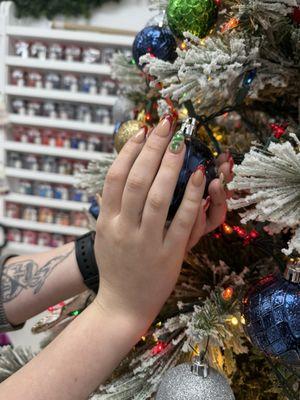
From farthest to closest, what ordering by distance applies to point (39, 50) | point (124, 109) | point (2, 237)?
point (2, 237), point (39, 50), point (124, 109)

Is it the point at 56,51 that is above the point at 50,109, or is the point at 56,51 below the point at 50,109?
above

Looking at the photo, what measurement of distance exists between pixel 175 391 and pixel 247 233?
192 mm

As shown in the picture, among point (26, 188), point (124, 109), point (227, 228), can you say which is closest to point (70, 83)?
point (26, 188)

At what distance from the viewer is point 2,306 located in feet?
2.22

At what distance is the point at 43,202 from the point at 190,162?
6.16ft

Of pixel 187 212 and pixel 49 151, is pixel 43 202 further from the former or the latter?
pixel 187 212

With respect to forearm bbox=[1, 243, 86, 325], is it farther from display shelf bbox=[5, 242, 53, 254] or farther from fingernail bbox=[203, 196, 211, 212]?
display shelf bbox=[5, 242, 53, 254]

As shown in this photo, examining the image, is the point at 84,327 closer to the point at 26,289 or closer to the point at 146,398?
the point at 146,398

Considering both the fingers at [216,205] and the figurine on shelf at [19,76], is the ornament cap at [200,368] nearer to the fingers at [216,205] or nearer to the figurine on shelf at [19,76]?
the fingers at [216,205]

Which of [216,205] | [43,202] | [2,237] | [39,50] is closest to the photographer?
[216,205]

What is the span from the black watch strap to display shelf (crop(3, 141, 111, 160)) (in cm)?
143

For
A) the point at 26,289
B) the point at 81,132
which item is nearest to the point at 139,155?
the point at 26,289

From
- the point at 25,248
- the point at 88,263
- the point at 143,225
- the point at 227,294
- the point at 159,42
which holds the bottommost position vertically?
the point at 25,248

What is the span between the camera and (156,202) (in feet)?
1.24
